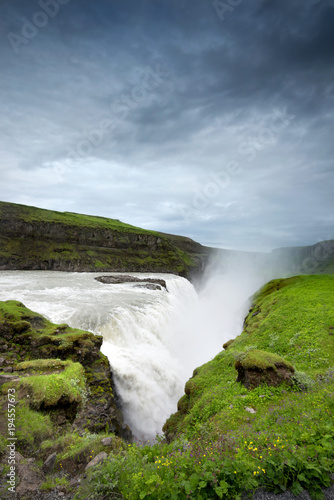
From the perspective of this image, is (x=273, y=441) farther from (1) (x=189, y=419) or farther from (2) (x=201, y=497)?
(1) (x=189, y=419)

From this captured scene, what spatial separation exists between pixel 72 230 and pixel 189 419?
80.3 m

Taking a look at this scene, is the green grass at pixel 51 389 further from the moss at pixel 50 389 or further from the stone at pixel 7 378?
the stone at pixel 7 378

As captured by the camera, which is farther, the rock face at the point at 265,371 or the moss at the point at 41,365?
the moss at the point at 41,365

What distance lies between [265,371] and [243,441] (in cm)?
353

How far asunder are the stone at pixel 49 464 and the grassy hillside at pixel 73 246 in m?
64.1

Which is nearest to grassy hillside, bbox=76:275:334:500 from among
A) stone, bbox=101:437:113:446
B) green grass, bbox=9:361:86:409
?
stone, bbox=101:437:113:446

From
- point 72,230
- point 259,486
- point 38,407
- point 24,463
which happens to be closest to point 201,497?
point 259,486

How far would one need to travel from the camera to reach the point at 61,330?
46.3ft

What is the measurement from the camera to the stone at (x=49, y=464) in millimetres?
5512

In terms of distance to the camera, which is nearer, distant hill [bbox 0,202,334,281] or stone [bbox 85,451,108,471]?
stone [bbox 85,451,108,471]

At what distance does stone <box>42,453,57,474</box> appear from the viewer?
5512 mm

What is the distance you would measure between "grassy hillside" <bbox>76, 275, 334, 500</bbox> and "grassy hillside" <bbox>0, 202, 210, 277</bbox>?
6525 cm

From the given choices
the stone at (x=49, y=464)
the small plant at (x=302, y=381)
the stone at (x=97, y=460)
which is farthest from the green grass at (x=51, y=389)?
the small plant at (x=302, y=381)

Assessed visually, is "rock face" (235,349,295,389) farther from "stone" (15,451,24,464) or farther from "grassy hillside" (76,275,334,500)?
"stone" (15,451,24,464)
